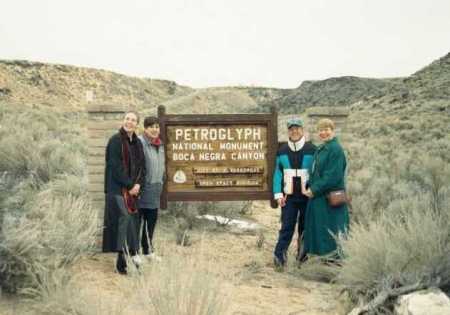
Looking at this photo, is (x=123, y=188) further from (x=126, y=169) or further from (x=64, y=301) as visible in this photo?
(x=64, y=301)

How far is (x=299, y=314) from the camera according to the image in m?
5.35

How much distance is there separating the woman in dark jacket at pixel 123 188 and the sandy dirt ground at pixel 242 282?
1.17ft

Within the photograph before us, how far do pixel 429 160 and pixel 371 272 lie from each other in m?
8.65

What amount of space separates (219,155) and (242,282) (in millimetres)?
1999

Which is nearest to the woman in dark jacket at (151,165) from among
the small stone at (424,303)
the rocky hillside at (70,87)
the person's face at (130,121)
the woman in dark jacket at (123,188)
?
the woman in dark jacket at (123,188)

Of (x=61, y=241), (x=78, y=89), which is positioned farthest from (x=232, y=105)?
(x=61, y=241)

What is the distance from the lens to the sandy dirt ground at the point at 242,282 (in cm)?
502

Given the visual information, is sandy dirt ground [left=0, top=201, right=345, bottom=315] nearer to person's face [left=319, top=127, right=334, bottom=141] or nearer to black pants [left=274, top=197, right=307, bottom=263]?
black pants [left=274, top=197, right=307, bottom=263]

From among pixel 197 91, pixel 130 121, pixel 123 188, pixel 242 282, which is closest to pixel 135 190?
pixel 123 188

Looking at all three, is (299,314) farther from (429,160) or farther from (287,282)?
(429,160)

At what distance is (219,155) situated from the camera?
7793 millimetres

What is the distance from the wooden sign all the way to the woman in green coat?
1198 millimetres

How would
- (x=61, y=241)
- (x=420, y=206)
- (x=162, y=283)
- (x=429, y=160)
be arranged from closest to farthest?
(x=162, y=283)
(x=61, y=241)
(x=420, y=206)
(x=429, y=160)

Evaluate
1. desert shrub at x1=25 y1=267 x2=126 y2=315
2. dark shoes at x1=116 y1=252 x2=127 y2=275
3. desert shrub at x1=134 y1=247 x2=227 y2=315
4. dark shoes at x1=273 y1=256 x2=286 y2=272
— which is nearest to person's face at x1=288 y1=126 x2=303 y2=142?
dark shoes at x1=273 y1=256 x2=286 y2=272
